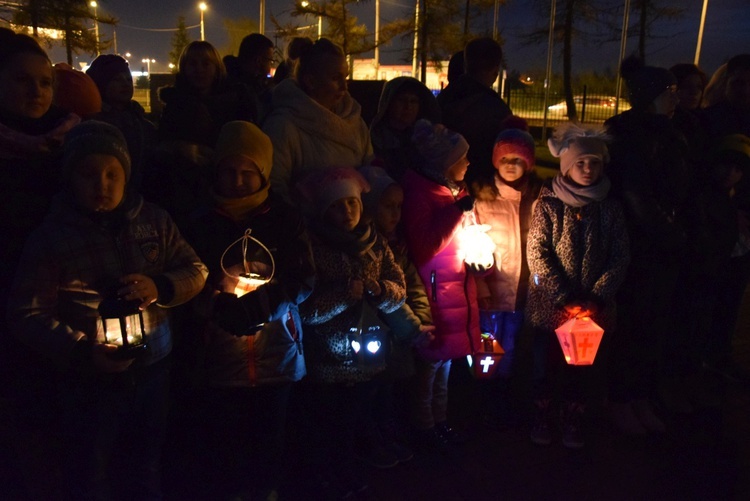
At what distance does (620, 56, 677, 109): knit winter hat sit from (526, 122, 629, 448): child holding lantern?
0.37m

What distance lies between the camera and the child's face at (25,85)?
2689 mm

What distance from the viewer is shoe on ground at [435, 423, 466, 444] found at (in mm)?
3820

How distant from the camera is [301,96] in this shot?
11.7 ft

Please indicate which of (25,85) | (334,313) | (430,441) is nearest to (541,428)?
(430,441)

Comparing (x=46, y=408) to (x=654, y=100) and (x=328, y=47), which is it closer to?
(x=328, y=47)

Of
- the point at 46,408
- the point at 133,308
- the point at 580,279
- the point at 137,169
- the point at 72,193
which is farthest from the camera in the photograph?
the point at 580,279

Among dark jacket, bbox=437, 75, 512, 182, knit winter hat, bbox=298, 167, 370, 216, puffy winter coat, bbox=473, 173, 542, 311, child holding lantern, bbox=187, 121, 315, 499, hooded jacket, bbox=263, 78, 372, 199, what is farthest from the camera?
dark jacket, bbox=437, 75, 512, 182

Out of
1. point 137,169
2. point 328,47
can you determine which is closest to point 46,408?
point 137,169

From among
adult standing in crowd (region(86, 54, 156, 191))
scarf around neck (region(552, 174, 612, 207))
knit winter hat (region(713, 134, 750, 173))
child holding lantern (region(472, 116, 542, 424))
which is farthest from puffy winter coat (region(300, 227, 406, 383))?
knit winter hat (region(713, 134, 750, 173))

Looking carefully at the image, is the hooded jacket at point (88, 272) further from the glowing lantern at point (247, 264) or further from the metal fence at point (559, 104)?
the metal fence at point (559, 104)

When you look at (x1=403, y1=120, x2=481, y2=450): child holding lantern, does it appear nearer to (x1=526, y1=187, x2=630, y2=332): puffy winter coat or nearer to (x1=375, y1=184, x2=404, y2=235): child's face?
(x1=375, y1=184, x2=404, y2=235): child's face

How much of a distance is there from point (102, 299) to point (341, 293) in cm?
117

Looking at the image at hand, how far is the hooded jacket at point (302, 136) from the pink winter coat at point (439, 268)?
486 mm

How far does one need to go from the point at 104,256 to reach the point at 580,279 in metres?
2.75
